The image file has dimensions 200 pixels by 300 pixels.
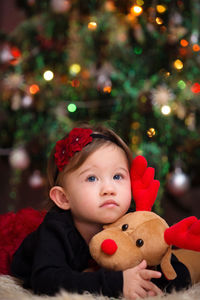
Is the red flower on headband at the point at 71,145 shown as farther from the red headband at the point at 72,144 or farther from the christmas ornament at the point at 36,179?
the christmas ornament at the point at 36,179

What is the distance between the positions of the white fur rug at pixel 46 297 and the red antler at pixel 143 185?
21 centimetres

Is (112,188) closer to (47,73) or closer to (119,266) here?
(119,266)

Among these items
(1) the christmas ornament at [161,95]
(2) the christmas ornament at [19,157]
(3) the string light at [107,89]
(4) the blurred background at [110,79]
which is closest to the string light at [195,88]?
(4) the blurred background at [110,79]

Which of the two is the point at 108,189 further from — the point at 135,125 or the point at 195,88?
the point at 195,88

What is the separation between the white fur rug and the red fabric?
0.43 feet

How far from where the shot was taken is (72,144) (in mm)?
987

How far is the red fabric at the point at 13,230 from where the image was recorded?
1095 millimetres

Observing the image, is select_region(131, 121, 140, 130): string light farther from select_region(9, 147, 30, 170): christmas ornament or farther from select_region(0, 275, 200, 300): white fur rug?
select_region(0, 275, 200, 300): white fur rug

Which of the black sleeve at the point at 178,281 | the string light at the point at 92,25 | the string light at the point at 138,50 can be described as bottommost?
the black sleeve at the point at 178,281

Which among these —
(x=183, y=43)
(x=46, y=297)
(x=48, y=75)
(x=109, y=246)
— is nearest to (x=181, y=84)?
(x=183, y=43)

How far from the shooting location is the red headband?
97 cm

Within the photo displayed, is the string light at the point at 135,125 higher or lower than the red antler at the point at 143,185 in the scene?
lower

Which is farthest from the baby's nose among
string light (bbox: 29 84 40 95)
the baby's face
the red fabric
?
string light (bbox: 29 84 40 95)

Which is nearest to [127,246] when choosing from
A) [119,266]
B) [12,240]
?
[119,266]
